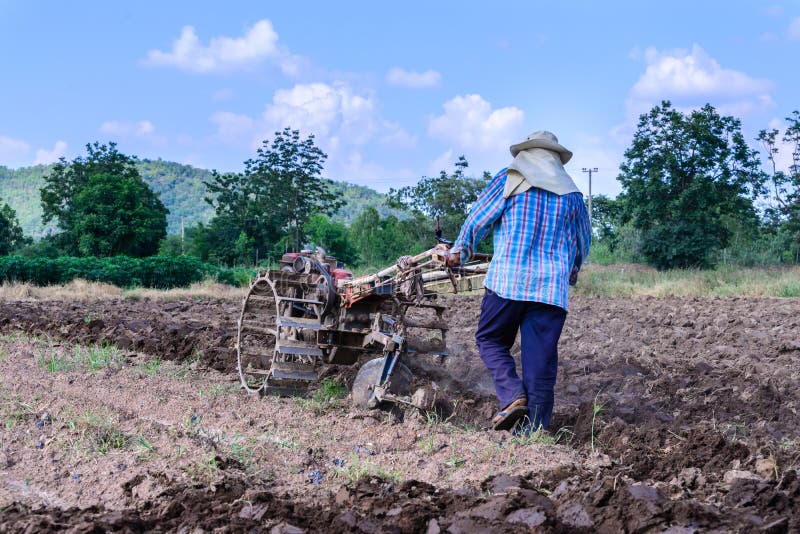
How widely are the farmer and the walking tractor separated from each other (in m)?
0.44

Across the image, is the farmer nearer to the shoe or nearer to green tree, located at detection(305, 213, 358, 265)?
the shoe

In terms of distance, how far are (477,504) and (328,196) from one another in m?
31.4

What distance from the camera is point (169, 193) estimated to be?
10100 centimetres

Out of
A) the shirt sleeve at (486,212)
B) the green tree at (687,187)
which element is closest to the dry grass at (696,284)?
the green tree at (687,187)

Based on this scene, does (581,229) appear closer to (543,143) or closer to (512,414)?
(543,143)

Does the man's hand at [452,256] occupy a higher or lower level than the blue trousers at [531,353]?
higher

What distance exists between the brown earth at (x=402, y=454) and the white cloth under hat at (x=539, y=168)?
1549 millimetres

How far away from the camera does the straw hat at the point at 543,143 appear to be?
16.6 ft

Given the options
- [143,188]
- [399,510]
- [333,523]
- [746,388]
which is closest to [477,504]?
[399,510]

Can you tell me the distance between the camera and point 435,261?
5.32 m

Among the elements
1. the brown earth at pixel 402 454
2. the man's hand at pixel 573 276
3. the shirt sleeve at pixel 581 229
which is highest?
the shirt sleeve at pixel 581 229

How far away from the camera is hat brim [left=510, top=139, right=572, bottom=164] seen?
505 cm

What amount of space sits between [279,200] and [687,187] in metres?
16.9

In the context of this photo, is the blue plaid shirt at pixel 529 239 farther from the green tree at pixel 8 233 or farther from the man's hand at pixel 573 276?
the green tree at pixel 8 233
